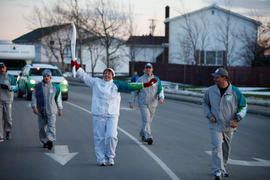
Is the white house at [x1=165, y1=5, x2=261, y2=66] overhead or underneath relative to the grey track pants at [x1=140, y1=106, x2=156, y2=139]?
overhead

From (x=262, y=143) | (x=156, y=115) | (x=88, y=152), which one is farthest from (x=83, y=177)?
(x=156, y=115)

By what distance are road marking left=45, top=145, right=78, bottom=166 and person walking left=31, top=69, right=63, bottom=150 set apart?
252 millimetres

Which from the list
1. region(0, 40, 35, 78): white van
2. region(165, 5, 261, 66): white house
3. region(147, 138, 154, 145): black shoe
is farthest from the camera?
region(165, 5, 261, 66): white house

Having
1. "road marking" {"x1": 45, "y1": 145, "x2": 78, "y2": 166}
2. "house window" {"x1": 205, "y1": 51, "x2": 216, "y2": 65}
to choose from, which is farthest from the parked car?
"house window" {"x1": 205, "y1": 51, "x2": 216, "y2": 65}

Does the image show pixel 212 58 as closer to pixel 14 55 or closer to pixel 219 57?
pixel 219 57

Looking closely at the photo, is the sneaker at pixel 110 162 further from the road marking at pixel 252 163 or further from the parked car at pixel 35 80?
the parked car at pixel 35 80

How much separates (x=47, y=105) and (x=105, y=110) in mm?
1998

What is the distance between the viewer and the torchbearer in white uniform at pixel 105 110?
7.13 m

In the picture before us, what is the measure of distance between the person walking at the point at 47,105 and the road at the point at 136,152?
1.21 feet

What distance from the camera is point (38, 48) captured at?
76.2 metres

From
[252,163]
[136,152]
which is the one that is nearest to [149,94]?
[136,152]

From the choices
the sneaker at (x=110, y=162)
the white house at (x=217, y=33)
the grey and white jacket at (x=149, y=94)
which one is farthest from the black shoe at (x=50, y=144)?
the white house at (x=217, y=33)

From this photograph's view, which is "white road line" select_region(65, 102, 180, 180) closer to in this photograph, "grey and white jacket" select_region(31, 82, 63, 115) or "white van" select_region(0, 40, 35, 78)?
"grey and white jacket" select_region(31, 82, 63, 115)

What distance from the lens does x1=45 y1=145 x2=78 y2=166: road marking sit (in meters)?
7.73
